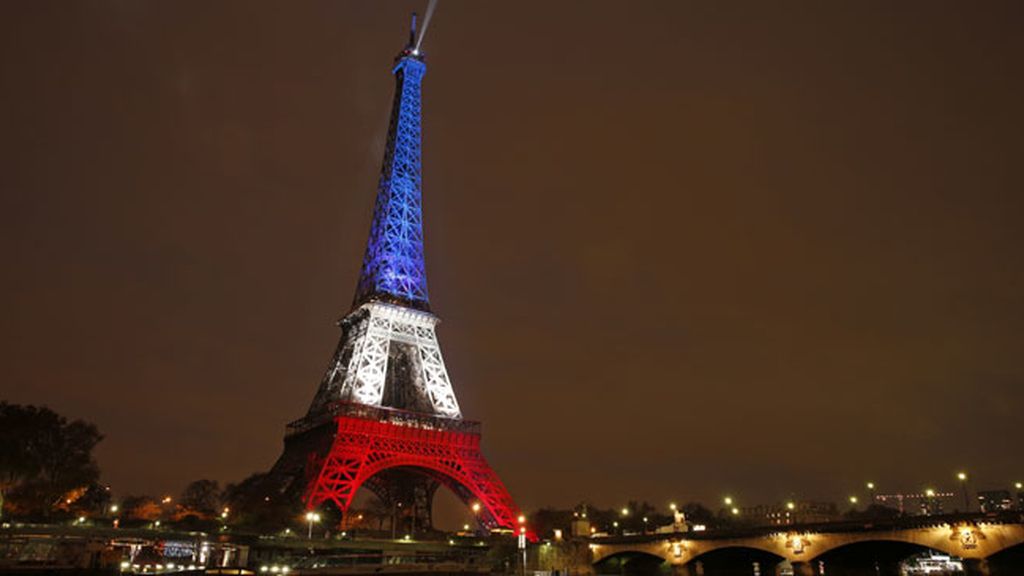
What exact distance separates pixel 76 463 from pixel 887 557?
3335 inches

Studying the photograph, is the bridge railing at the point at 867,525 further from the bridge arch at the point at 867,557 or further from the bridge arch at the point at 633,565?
the bridge arch at the point at 633,565

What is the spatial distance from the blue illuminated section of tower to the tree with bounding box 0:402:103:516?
32.3 m

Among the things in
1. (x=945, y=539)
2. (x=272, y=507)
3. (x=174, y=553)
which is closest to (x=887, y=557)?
(x=945, y=539)

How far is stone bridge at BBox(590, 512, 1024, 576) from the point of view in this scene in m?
44.5

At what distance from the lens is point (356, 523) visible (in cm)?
11244

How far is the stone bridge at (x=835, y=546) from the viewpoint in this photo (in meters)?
44.5

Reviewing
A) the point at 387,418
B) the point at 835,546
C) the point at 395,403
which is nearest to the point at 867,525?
the point at 835,546

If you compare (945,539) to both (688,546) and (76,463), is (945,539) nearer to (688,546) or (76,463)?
(688,546)

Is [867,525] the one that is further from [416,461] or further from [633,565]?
[633,565]

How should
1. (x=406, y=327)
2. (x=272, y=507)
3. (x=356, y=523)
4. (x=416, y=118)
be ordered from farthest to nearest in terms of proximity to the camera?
(x=356, y=523), (x=416, y=118), (x=406, y=327), (x=272, y=507)

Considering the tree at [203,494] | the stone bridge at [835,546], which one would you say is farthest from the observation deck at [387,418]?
the tree at [203,494]

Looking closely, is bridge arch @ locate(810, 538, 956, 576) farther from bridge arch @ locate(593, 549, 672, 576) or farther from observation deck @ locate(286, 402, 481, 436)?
observation deck @ locate(286, 402, 481, 436)

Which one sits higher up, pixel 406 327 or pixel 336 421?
pixel 406 327

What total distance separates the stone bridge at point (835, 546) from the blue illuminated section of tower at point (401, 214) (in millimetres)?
37589
